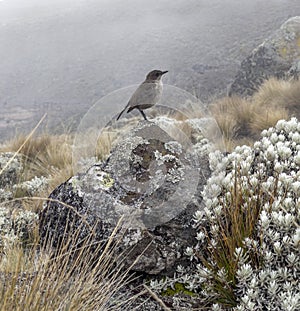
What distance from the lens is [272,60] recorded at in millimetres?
14219

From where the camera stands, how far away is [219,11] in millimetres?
39219

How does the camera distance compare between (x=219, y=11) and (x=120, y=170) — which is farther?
(x=219, y=11)

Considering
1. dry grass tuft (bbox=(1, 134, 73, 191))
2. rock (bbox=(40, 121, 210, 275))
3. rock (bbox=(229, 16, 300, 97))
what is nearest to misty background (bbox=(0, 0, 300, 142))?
rock (bbox=(229, 16, 300, 97))

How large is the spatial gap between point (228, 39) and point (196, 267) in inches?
1149

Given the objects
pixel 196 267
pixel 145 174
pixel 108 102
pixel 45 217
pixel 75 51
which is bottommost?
pixel 75 51

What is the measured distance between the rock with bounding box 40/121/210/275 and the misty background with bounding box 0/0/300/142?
16.5 metres

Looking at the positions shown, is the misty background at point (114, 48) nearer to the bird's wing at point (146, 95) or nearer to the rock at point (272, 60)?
the rock at point (272, 60)

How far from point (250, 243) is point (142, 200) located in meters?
1.04

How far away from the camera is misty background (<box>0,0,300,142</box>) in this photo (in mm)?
→ 26594

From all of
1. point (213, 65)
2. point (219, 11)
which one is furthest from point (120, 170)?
point (219, 11)

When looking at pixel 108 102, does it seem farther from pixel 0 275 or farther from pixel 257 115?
Answer: pixel 0 275

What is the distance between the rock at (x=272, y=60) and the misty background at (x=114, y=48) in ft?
18.0

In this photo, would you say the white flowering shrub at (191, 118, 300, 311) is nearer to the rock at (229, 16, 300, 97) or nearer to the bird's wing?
the bird's wing

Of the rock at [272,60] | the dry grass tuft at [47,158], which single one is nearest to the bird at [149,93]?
the dry grass tuft at [47,158]
